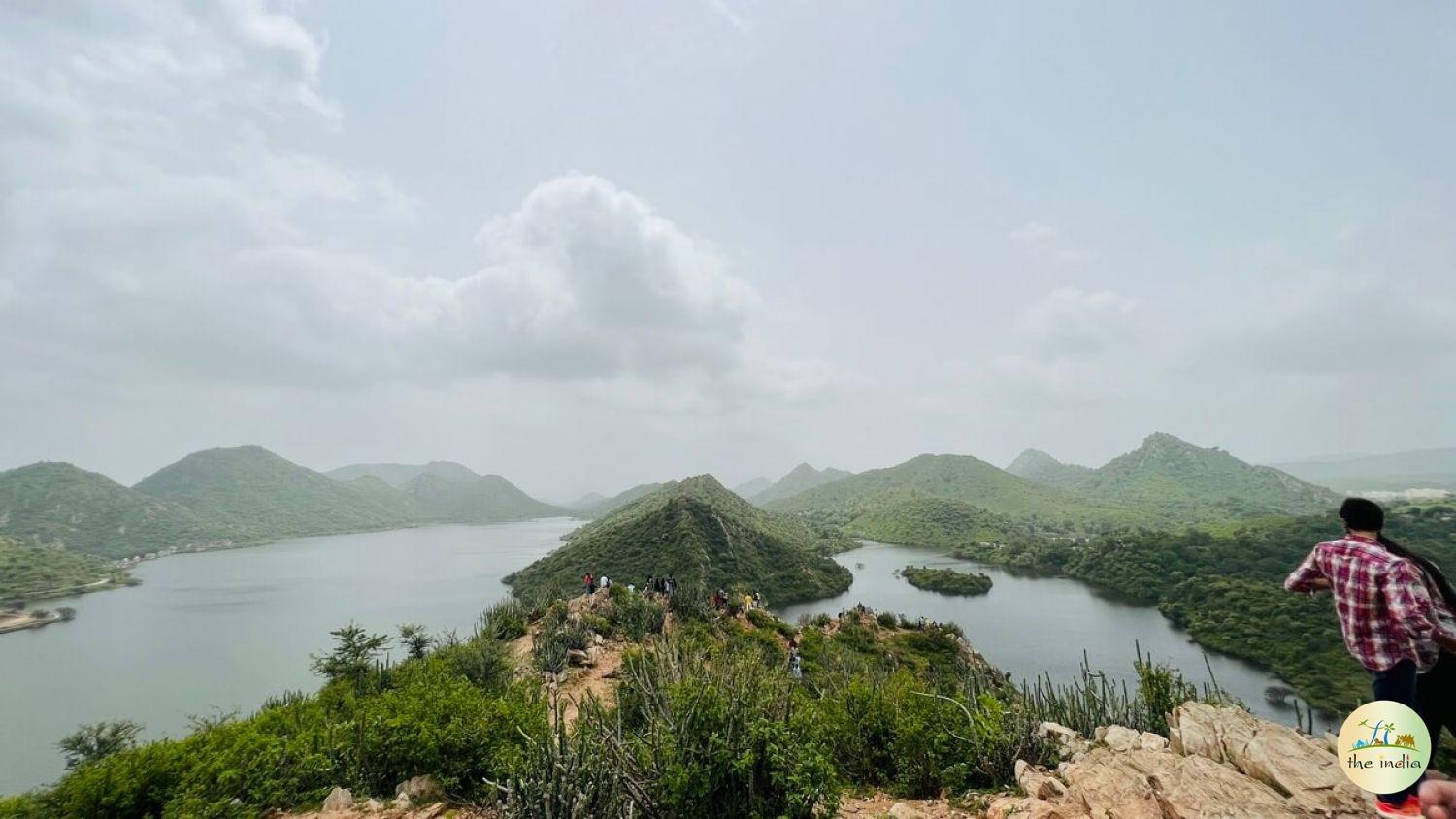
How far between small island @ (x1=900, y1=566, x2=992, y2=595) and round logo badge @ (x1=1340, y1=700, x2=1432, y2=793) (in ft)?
284

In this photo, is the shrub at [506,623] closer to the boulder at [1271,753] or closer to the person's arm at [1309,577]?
the boulder at [1271,753]

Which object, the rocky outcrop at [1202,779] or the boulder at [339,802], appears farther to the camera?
the boulder at [339,802]

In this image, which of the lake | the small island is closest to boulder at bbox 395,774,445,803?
the lake

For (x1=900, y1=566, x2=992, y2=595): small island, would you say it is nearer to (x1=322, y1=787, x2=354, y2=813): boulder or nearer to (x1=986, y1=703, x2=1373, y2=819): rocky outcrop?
(x1=986, y1=703, x2=1373, y2=819): rocky outcrop

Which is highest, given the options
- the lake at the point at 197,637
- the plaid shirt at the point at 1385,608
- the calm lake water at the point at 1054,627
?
the plaid shirt at the point at 1385,608

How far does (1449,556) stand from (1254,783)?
104 meters

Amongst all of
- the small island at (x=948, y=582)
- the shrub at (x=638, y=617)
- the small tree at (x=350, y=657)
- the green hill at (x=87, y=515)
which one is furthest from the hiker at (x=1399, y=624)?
the green hill at (x=87, y=515)

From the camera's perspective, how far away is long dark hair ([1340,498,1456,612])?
11.4 ft

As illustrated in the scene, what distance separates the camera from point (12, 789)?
31641 millimetres

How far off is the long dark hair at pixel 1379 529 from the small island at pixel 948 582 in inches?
3379

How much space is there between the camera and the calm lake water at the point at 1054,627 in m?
44.7

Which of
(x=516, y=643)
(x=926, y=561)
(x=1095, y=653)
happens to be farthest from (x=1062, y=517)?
(x=516, y=643)

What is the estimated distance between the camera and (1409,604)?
3.35m

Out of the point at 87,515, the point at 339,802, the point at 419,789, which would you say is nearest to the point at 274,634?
the point at 339,802
